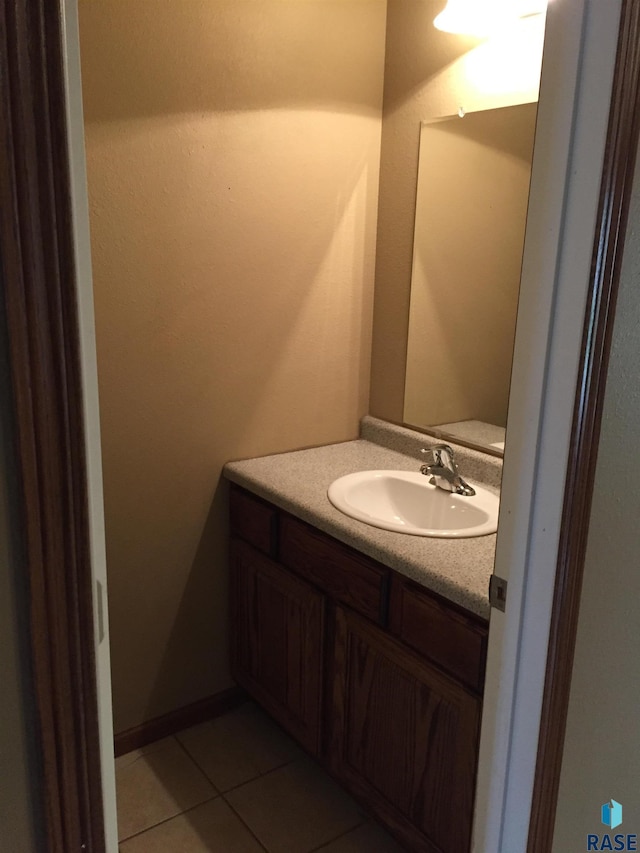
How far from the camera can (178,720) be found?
2145mm

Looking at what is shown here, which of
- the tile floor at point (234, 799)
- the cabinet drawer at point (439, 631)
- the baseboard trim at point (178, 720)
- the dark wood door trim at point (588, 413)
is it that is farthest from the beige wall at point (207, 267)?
the dark wood door trim at point (588, 413)

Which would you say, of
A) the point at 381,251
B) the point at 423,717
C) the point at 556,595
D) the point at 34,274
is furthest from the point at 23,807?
the point at 381,251

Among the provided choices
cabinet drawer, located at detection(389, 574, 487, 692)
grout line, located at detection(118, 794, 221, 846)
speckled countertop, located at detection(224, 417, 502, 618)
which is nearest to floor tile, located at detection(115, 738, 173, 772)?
grout line, located at detection(118, 794, 221, 846)

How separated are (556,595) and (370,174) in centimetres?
154

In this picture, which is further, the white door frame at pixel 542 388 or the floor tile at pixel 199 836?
the floor tile at pixel 199 836

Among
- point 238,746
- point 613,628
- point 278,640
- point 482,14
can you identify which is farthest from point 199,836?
point 482,14

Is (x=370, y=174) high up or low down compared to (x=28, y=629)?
up

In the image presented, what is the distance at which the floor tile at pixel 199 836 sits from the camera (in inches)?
68.4

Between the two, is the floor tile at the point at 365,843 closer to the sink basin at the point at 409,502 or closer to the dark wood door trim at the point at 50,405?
the sink basin at the point at 409,502

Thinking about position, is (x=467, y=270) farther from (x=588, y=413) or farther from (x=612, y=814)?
(x=612, y=814)

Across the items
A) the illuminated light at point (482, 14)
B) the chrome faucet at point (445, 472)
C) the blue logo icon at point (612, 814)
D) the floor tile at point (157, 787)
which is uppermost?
the illuminated light at point (482, 14)

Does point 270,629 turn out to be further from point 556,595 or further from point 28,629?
point 28,629

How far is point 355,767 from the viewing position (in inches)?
68.8

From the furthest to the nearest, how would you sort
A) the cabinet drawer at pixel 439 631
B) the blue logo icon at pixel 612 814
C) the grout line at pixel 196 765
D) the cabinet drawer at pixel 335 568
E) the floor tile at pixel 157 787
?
the grout line at pixel 196 765
the floor tile at pixel 157 787
the cabinet drawer at pixel 335 568
the cabinet drawer at pixel 439 631
the blue logo icon at pixel 612 814
